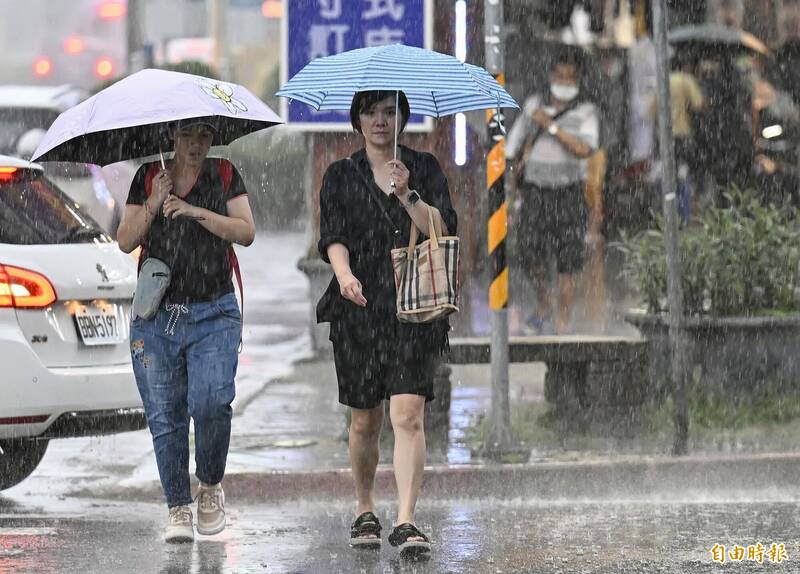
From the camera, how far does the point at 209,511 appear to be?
25.0ft

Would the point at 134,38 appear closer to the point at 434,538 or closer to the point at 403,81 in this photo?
the point at 434,538

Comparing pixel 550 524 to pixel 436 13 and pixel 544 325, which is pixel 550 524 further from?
pixel 436 13

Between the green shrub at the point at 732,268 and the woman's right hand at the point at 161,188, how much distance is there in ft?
14.2

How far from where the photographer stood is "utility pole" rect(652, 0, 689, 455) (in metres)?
9.75

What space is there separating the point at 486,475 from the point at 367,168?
2.24m

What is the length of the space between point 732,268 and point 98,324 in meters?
4.02

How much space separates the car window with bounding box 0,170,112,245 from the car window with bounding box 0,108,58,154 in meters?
13.4

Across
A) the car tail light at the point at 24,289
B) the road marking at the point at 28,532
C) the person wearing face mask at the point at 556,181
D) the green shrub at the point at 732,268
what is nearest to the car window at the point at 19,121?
the person wearing face mask at the point at 556,181

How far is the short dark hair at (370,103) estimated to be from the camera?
24.4ft

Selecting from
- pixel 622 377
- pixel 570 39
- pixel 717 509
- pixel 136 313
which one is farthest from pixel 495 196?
pixel 570 39

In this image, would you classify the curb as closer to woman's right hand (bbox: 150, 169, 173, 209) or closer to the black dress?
the black dress

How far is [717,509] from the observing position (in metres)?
8.57

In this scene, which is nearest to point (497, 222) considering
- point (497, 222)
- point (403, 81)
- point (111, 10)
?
point (497, 222)

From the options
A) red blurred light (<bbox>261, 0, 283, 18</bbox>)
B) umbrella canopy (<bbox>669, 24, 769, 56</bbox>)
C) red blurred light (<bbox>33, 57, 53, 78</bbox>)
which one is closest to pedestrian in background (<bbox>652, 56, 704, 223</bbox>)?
umbrella canopy (<bbox>669, 24, 769, 56</bbox>)
